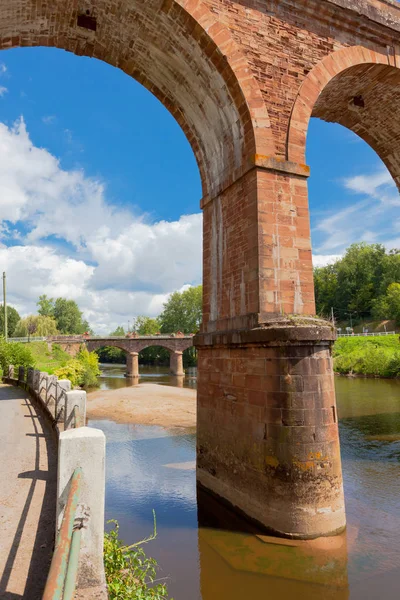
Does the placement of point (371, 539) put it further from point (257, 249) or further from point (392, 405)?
point (392, 405)

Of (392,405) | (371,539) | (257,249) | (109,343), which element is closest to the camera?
(371,539)

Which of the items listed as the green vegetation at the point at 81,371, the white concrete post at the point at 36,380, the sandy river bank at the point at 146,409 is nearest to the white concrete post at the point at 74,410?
the white concrete post at the point at 36,380

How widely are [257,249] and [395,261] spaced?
66578 mm

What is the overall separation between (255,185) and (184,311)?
228ft

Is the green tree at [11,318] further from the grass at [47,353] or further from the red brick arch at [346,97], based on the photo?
the red brick arch at [346,97]

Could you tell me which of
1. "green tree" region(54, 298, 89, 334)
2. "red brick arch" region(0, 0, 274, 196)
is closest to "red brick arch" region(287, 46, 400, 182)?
"red brick arch" region(0, 0, 274, 196)

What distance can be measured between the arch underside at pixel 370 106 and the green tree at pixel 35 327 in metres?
59.3

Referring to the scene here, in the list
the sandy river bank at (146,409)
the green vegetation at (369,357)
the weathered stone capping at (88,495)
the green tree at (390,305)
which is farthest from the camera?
the green tree at (390,305)

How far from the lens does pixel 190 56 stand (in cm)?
844

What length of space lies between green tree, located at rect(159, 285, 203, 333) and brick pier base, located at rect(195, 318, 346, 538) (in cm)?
6732

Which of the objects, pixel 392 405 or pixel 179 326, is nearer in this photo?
pixel 392 405

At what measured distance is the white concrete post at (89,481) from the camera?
3199 millimetres

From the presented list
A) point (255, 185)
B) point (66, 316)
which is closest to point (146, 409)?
point (255, 185)

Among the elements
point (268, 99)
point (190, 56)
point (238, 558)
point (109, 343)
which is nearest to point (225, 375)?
point (238, 558)
